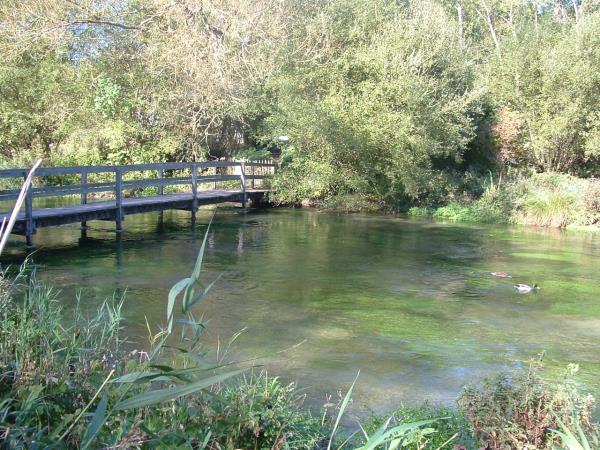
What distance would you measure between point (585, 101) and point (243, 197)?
11.4 m

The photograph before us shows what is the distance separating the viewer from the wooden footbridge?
12.0 metres

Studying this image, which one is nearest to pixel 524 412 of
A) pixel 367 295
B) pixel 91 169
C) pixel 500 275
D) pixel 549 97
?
pixel 367 295

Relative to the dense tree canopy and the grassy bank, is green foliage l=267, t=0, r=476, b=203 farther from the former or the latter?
the grassy bank

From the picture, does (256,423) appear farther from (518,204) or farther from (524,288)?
(518,204)

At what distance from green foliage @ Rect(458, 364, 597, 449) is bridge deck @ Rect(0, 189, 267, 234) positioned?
723cm

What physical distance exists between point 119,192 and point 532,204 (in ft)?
38.6

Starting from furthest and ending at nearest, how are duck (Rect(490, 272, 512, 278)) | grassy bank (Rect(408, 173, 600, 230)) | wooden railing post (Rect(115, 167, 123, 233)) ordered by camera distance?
1. grassy bank (Rect(408, 173, 600, 230))
2. wooden railing post (Rect(115, 167, 123, 233))
3. duck (Rect(490, 272, 512, 278))

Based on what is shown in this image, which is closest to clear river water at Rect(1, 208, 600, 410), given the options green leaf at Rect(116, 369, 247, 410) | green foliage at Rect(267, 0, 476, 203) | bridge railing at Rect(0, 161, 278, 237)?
bridge railing at Rect(0, 161, 278, 237)

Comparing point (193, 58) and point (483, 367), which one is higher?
point (193, 58)

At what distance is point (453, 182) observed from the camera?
21.7 meters

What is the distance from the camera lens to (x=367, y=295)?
9484 millimetres

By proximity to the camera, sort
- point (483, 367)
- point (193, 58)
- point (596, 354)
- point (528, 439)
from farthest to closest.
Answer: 1. point (193, 58)
2. point (596, 354)
3. point (483, 367)
4. point (528, 439)

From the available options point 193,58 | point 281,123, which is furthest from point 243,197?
point 193,58

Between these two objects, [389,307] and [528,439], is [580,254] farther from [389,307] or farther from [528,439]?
[528,439]
